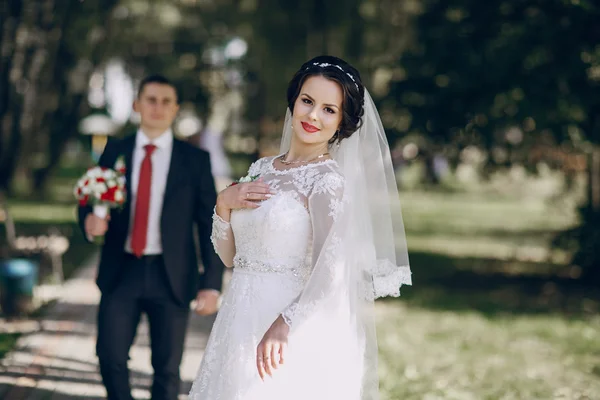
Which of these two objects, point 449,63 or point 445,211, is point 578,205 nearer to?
point 449,63

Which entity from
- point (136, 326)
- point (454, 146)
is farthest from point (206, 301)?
point (454, 146)

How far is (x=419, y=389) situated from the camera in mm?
7789

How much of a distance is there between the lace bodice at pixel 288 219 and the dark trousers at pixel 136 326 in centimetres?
143

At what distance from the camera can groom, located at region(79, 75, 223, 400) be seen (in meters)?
5.56

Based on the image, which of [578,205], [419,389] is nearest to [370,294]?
[419,389]

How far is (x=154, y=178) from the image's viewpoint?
5805mm

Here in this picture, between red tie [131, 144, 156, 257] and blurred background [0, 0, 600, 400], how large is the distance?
2346 mm

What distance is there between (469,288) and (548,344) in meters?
4.29

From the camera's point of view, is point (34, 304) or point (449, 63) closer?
point (34, 304)

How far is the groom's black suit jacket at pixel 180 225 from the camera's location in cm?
566

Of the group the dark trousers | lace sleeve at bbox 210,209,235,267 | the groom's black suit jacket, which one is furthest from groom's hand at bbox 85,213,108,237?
lace sleeve at bbox 210,209,235,267

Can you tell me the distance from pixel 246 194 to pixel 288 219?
9.4 inches

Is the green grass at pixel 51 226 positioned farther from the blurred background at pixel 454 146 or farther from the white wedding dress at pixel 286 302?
the white wedding dress at pixel 286 302

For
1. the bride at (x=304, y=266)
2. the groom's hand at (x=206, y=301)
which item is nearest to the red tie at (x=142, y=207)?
the groom's hand at (x=206, y=301)
